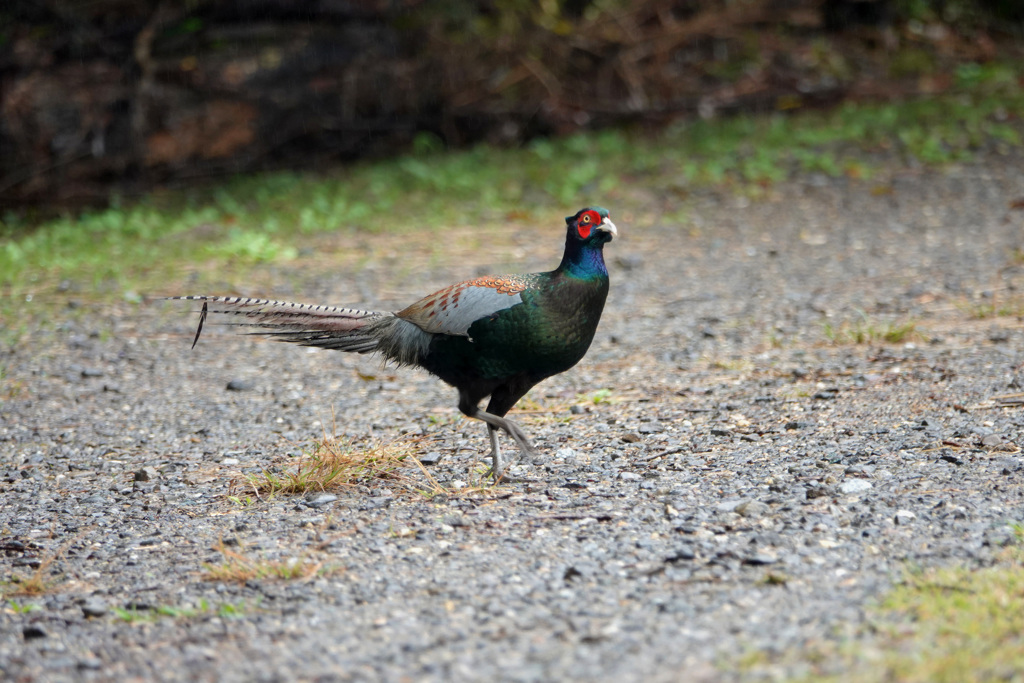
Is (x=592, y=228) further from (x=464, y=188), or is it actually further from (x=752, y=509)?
(x=464, y=188)

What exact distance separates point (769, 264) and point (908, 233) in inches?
47.1

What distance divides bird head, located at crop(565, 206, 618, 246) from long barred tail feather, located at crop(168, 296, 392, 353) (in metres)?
0.85

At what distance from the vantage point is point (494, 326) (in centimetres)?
389

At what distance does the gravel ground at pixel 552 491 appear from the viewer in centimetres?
278

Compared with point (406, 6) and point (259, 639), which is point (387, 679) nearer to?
point (259, 639)

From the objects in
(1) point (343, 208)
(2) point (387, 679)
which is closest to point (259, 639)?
(2) point (387, 679)

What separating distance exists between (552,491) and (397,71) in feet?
26.7

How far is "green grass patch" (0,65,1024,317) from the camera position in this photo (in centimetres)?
801

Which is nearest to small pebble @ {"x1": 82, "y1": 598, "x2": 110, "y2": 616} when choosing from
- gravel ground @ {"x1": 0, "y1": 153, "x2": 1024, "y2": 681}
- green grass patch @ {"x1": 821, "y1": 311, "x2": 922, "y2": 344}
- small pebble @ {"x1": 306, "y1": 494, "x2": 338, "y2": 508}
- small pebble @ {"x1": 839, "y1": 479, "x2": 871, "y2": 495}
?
gravel ground @ {"x1": 0, "y1": 153, "x2": 1024, "y2": 681}

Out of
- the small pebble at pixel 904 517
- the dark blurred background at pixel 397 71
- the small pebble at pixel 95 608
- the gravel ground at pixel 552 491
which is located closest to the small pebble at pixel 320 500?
the gravel ground at pixel 552 491

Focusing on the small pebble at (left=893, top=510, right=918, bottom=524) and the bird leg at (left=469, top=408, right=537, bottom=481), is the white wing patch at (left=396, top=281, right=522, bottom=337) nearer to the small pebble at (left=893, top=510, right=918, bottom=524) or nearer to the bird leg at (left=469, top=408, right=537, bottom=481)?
the bird leg at (left=469, top=408, right=537, bottom=481)

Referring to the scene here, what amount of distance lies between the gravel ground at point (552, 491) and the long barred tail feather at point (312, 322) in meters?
0.55

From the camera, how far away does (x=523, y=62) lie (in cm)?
1114

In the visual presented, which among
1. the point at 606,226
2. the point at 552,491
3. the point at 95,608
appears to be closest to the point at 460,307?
the point at 606,226
